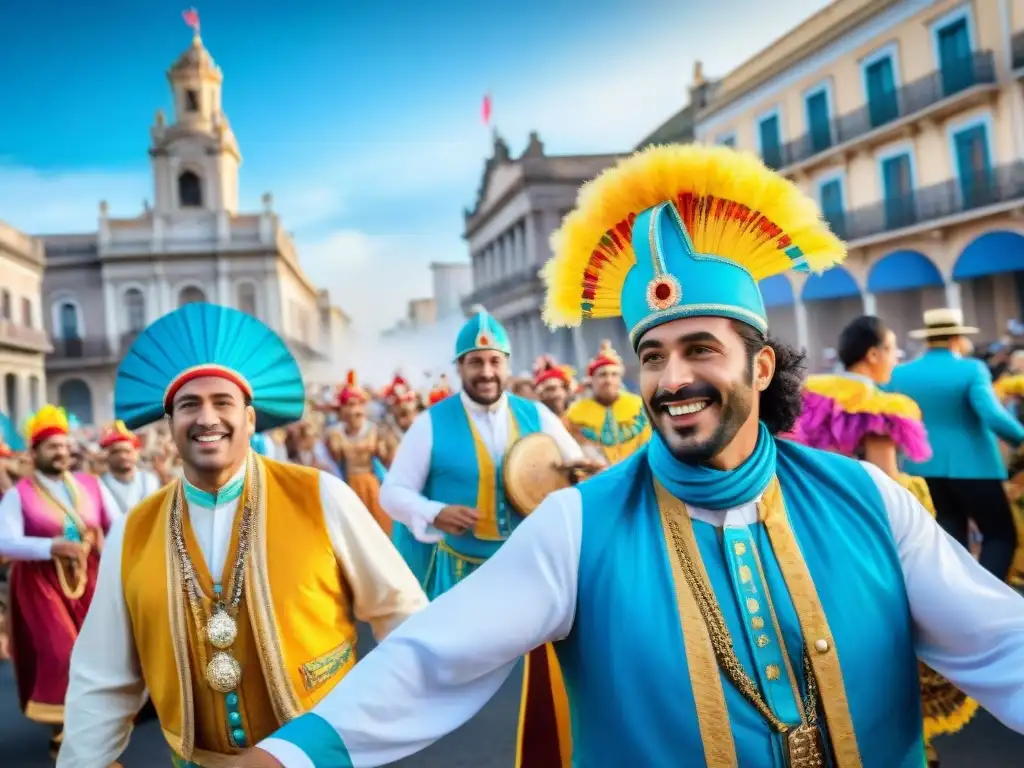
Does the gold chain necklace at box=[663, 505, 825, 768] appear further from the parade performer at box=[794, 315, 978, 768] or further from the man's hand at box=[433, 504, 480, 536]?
the man's hand at box=[433, 504, 480, 536]

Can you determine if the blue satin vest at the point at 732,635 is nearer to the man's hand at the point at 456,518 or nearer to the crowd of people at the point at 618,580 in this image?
the crowd of people at the point at 618,580

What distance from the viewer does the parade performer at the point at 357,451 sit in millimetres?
9273

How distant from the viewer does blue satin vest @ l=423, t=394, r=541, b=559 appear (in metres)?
4.82

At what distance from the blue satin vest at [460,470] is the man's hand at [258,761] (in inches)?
135

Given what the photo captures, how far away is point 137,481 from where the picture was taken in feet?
22.2

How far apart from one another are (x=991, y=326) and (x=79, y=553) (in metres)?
20.0

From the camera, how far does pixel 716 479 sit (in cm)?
173

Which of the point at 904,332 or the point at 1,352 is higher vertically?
the point at 1,352

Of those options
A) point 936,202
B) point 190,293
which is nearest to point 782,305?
point 936,202

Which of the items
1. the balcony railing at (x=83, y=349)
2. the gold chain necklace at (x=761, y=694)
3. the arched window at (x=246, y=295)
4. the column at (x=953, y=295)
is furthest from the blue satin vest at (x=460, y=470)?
the balcony railing at (x=83, y=349)

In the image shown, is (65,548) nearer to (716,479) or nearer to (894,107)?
(716,479)

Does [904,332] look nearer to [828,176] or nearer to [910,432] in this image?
[828,176]

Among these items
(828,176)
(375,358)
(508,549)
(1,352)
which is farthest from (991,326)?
(375,358)

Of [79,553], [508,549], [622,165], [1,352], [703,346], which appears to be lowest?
[79,553]
